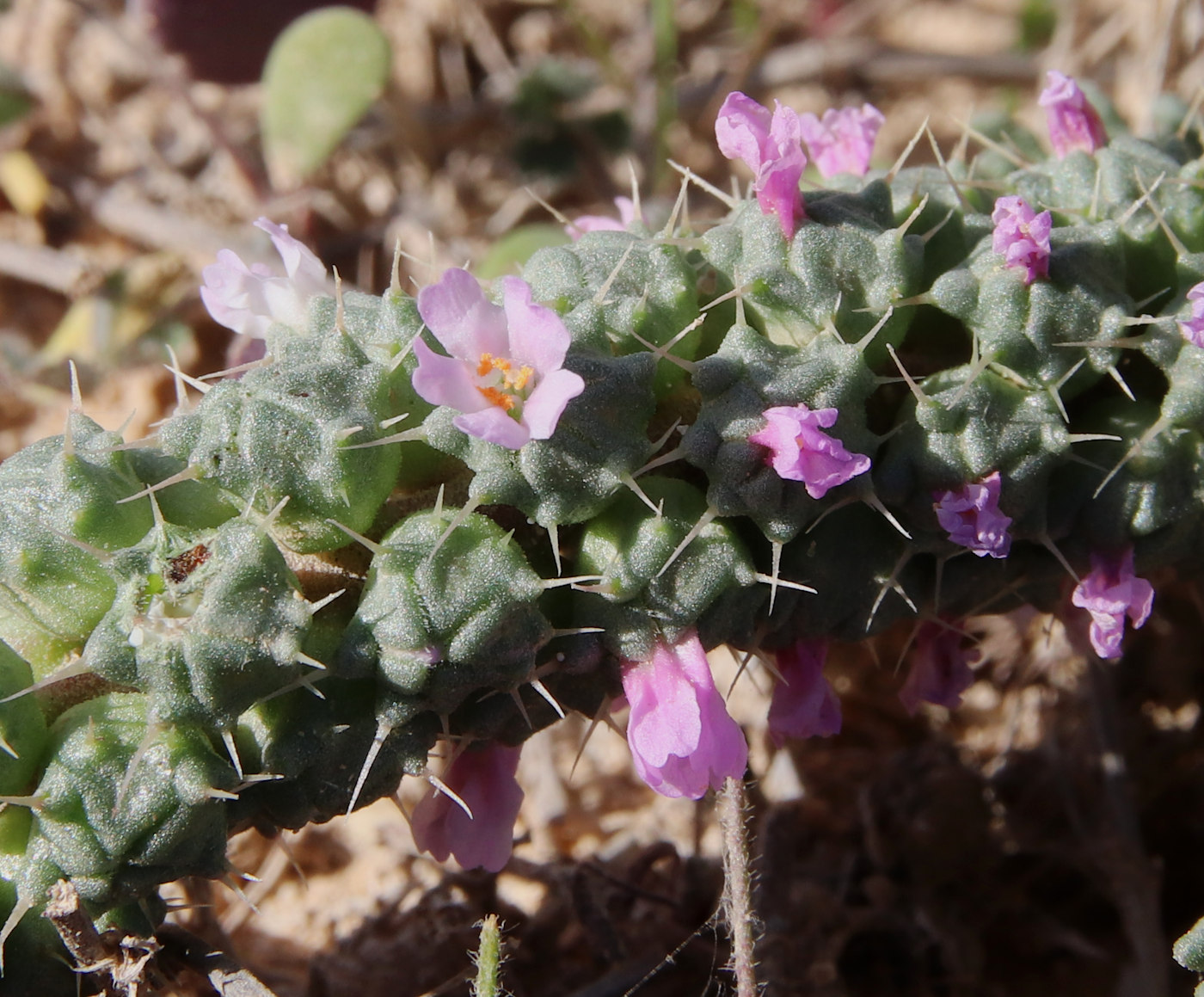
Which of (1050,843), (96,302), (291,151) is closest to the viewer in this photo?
(1050,843)

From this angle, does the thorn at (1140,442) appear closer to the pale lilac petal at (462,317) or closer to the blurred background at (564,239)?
the blurred background at (564,239)

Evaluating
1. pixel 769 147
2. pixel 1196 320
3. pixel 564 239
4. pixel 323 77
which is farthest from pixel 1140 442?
pixel 323 77

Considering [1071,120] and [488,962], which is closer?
[488,962]

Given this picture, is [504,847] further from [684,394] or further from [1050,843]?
[1050,843]

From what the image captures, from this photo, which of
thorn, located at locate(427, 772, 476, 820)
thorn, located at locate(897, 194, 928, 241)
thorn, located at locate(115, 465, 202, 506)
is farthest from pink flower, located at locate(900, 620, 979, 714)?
thorn, located at locate(115, 465, 202, 506)

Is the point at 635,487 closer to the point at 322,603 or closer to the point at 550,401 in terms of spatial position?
the point at 550,401

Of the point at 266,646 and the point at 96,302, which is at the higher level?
the point at 266,646

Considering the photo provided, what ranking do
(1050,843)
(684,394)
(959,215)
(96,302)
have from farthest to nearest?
(96,302), (1050,843), (959,215), (684,394)

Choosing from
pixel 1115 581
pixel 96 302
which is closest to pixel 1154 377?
pixel 1115 581
